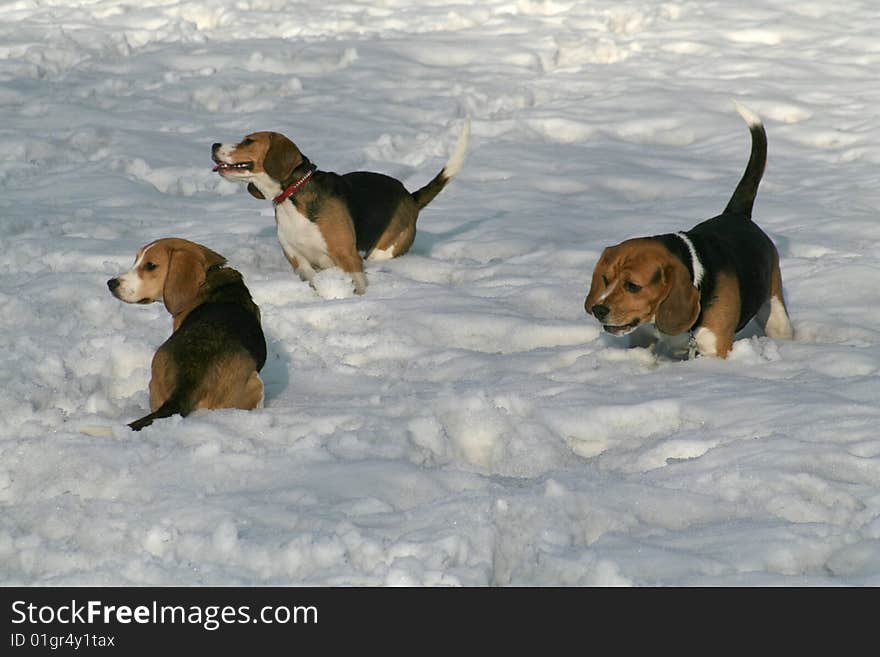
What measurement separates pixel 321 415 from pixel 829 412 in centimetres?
216

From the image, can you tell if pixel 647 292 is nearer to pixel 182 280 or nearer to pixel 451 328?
pixel 451 328

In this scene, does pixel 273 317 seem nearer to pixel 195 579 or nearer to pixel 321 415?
pixel 321 415

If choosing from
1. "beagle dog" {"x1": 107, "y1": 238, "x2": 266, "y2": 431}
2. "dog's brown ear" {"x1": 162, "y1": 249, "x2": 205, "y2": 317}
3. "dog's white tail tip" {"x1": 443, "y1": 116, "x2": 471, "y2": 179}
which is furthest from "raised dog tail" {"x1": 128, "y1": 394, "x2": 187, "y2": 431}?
"dog's white tail tip" {"x1": 443, "y1": 116, "x2": 471, "y2": 179}

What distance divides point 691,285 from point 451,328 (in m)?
1.37

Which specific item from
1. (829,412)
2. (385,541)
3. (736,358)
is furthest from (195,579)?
(736,358)

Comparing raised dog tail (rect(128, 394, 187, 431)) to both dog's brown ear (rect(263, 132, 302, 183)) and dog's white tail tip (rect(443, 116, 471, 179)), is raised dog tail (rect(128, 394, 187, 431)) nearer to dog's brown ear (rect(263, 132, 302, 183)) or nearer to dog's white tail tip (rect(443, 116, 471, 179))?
dog's brown ear (rect(263, 132, 302, 183))

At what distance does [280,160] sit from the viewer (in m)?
6.81

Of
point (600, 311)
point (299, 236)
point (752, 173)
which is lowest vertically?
point (299, 236)

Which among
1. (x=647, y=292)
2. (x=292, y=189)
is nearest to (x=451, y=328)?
(x=647, y=292)

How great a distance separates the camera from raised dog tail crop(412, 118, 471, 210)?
7656 millimetres

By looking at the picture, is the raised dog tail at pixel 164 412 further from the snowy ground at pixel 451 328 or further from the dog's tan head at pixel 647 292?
the dog's tan head at pixel 647 292

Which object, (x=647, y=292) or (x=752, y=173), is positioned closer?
(x=647, y=292)

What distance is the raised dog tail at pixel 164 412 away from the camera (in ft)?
15.0

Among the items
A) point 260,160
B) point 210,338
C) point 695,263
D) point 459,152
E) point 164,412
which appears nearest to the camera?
point 164,412
